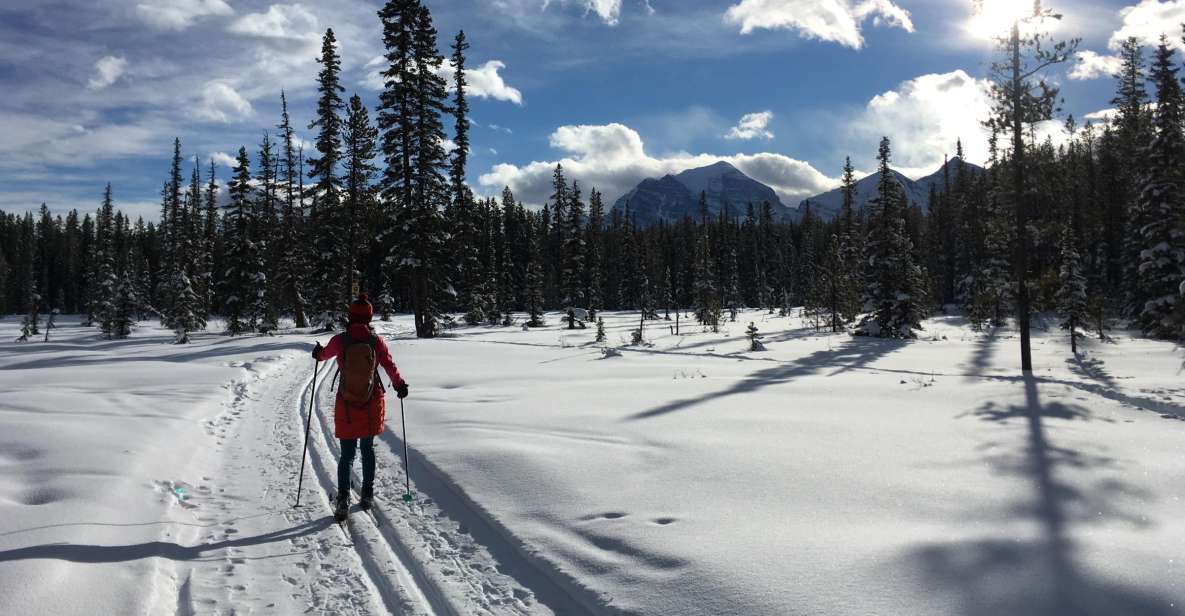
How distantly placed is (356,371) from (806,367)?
16122mm

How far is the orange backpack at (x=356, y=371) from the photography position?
19.6 ft

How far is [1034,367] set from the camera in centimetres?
1972

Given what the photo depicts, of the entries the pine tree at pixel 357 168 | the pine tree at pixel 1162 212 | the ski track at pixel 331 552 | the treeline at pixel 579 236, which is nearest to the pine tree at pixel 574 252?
the treeline at pixel 579 236

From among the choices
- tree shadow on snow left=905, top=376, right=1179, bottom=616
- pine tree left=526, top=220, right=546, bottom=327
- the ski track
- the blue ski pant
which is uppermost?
pine tree left=526, top=220, right=546, bottom=327

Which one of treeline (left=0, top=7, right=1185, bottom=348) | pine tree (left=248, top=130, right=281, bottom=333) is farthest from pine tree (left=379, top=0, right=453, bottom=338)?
pine tree (left=248, top=130, right=281, bottom=333)

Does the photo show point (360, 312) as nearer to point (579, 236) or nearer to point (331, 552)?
point (331, 552)

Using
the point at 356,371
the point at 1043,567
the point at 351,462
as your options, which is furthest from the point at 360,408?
the point at 1043,567

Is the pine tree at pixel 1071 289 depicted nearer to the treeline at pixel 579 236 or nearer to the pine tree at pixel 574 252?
the treeline at pixel 579 236

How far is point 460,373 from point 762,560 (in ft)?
41.7

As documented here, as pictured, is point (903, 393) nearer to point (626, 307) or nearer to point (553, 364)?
point (553, 364)

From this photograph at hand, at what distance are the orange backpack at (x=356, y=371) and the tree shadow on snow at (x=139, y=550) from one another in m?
1.24

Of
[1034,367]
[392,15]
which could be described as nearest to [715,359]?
[1034,367]

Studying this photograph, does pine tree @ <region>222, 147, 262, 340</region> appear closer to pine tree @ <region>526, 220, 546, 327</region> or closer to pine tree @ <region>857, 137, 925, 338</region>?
pine tree @ <region>526, 220, 546, 327</region>

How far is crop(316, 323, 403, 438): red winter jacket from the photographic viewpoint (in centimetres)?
598
